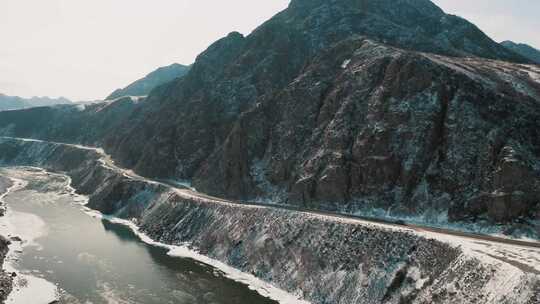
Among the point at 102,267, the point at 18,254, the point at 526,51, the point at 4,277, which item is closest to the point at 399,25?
the point at 526,51

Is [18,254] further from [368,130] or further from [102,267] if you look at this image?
[368,130]

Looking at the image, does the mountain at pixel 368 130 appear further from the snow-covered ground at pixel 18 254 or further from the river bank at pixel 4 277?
the river bank at pixel 4 277

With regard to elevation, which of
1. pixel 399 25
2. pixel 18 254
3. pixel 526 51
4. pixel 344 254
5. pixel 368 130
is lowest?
pixel 18 254

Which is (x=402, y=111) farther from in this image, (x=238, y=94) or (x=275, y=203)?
(x=238, y=94)

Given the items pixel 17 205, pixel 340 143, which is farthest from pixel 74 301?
pixel 17 205

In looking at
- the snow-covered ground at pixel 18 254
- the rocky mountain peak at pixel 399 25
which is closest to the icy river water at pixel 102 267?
the snow-covered ground at pixel 18 254

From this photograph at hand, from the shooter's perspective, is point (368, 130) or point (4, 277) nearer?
point (4, 277)
